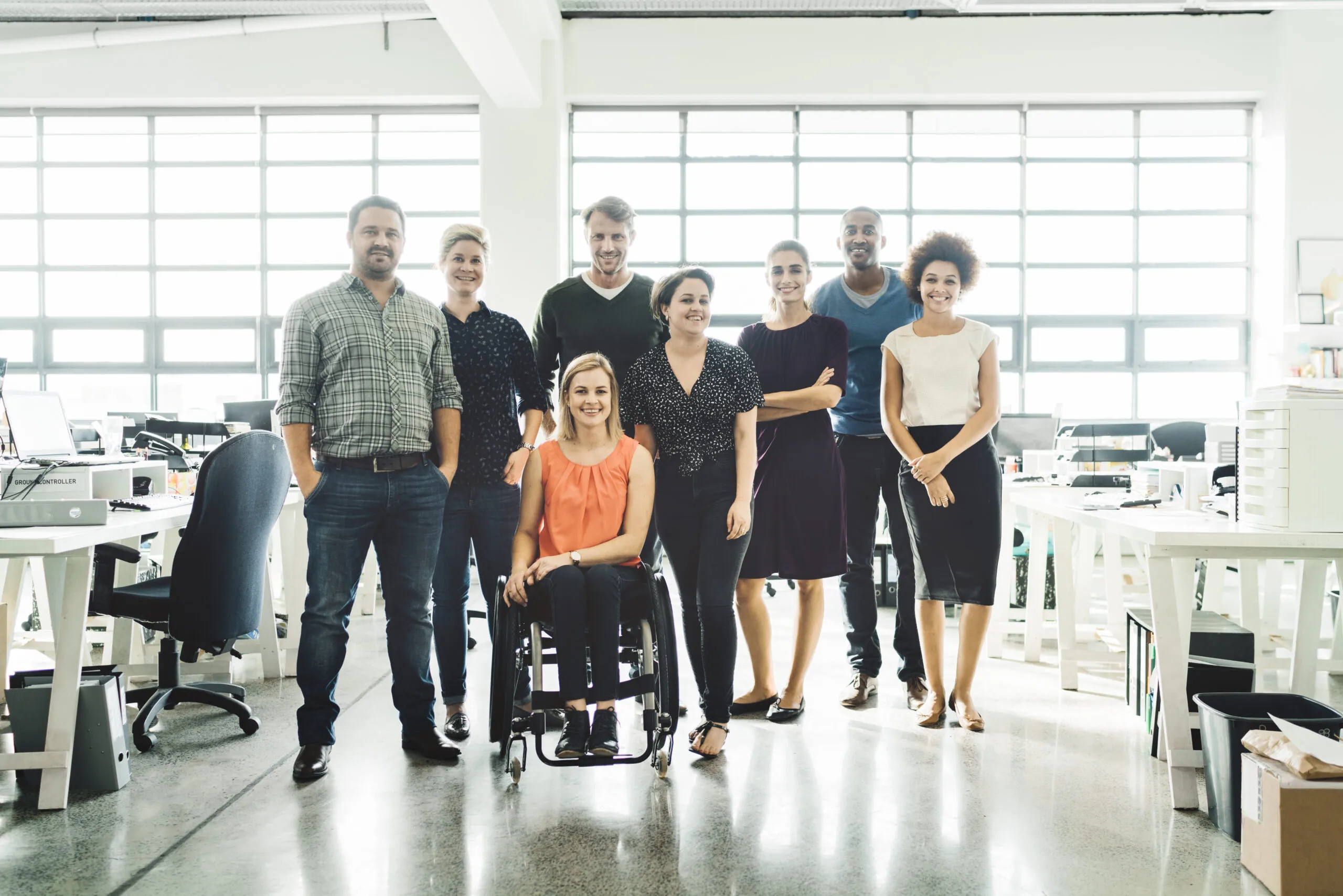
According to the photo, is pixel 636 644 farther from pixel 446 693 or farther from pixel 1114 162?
pixel 1114 162

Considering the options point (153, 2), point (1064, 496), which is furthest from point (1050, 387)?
point (153, 2)

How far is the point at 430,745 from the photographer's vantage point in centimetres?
243

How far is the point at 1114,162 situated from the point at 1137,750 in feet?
22.0

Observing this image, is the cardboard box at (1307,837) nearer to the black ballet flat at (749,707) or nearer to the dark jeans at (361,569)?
the black ballet flat at (749,707)

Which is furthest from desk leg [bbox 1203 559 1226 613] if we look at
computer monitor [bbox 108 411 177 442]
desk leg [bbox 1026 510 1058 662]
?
computer monitor [bbox 108 411 177 442]

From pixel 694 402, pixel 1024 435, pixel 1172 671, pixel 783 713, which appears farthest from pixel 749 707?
pixel 1024 435

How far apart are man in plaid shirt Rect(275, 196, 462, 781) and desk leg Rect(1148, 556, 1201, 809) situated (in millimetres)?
1804

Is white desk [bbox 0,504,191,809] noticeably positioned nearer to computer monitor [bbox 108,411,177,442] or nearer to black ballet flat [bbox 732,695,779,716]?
black ballet flat [bbox 732,695,779,716]

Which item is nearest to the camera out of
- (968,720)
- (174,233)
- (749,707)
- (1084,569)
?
(968,720)

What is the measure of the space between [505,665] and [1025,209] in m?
7.15

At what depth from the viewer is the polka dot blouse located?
2461mm

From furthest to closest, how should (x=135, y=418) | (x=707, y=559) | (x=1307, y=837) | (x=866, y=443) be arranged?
1. (x=135, y=418)
2. (x=866, y=443)
3. (x=707, y=559)
4. (x=1307, y=837)

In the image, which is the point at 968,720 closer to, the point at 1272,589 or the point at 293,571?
the point at 1272,589

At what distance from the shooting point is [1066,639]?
3236mm
